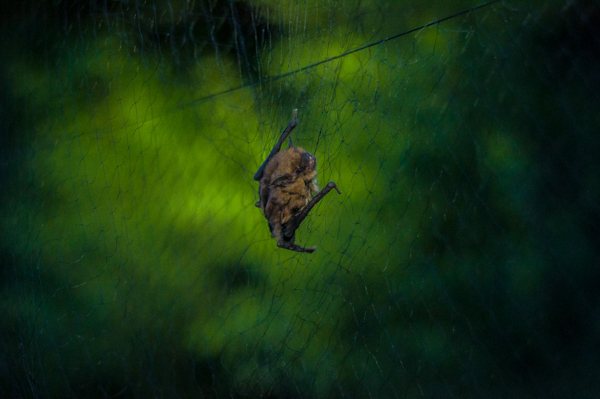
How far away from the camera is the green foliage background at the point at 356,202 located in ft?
10.1

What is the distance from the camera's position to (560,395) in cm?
325

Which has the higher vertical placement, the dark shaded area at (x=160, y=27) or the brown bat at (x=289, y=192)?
the dark shaded area at (x=160, y=27)

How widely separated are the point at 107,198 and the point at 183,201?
1.40 ft

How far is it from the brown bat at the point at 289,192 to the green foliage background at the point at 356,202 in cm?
136

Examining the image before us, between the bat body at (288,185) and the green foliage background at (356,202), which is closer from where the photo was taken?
the bat body at (288,185)

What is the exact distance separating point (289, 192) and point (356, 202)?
65.5 inches

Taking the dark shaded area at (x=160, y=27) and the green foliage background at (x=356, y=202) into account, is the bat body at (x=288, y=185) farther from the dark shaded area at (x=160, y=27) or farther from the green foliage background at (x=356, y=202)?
the dark shaded area at (x=160, y=27)

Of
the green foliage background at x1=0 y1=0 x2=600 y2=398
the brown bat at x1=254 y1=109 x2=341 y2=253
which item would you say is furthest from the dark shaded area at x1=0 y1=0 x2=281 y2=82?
the brown bat at x1=254 y1=109 x2=341 y2=253

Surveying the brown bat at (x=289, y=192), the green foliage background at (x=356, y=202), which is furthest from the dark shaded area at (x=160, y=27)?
the brown bat at (x=289, y=192)

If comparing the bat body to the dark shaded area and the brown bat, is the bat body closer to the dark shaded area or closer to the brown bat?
the brown bat

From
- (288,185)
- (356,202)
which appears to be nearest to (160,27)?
(356,202)

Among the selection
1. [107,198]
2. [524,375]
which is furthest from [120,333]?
[524,375]

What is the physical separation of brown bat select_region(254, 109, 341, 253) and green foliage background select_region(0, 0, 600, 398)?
1.36m

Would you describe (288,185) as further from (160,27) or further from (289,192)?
(160,27)
